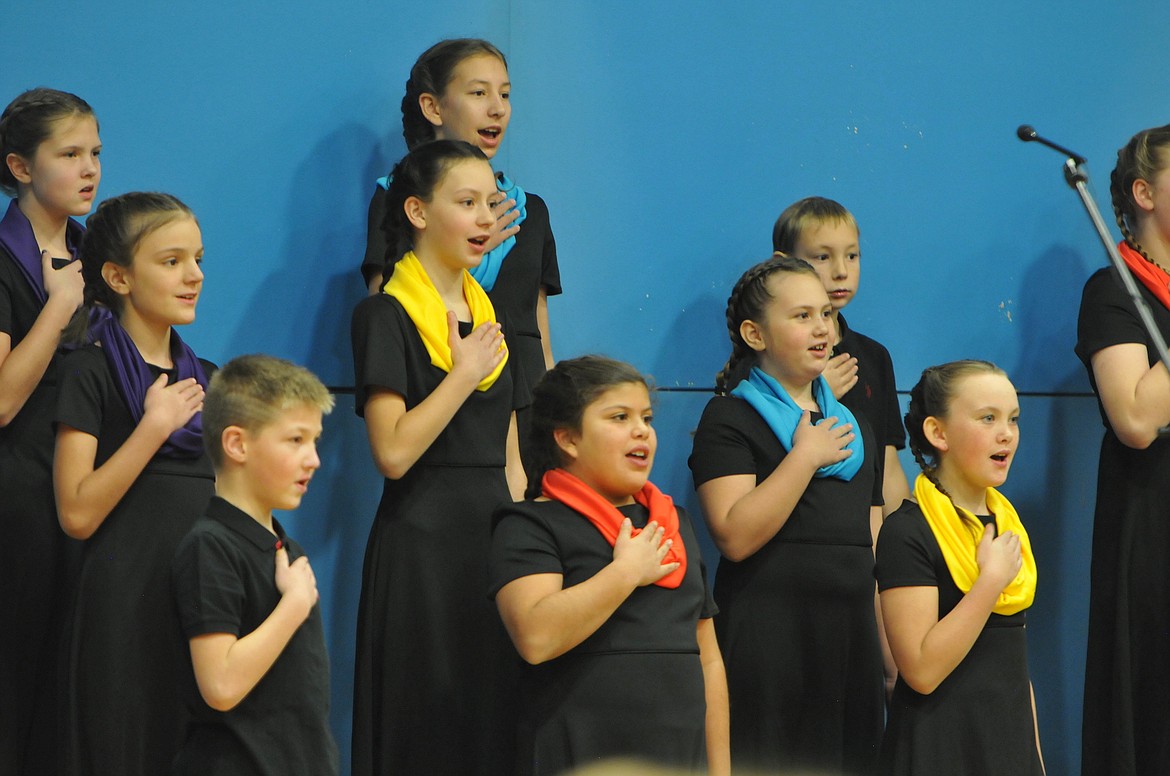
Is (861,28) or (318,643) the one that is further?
(861,28)

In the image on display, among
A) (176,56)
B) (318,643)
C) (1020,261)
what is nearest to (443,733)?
(318,643)

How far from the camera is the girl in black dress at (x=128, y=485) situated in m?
2.57

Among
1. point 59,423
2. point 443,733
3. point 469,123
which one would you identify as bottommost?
point 443,733

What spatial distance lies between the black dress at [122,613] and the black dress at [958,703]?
1.36 metres

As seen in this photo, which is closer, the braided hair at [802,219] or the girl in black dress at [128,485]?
the girl in black dress at [128,485]

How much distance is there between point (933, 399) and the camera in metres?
3.10

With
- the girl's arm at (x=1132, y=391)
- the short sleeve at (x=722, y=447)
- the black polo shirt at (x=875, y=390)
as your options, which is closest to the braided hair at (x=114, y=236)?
the short sleeve at (x=722, y=447)

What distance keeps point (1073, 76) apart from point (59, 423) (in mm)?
3136

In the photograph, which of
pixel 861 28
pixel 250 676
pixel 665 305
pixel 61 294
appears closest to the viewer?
pixel 250 676

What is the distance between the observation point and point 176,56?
336cm

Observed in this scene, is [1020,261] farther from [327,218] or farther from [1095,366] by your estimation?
[327,218]

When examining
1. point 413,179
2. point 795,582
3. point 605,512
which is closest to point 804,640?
point 795,582

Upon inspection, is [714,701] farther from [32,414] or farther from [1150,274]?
[1150,274]

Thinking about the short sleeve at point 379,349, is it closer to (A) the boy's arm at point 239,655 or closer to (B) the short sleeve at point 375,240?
(B) the short sleeve at point 375,240
